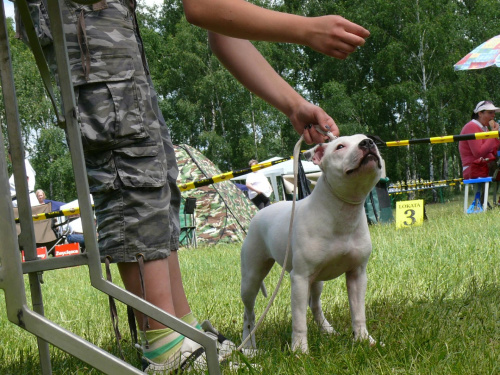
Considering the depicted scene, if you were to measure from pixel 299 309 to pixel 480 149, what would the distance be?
789 cm

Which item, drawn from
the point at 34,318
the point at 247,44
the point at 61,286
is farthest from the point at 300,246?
the point at 61,286

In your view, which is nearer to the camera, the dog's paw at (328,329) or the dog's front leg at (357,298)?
the dog's front leg at (357,298)

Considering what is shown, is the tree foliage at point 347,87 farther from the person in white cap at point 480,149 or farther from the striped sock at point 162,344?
the striped sock at point 162,344

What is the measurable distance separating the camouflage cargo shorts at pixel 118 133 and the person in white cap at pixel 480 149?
8.26 metres

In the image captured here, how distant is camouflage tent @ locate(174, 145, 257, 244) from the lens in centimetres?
1111

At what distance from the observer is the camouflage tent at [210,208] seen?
11.1m

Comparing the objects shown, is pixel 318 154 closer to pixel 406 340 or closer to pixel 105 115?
pixel 406 340

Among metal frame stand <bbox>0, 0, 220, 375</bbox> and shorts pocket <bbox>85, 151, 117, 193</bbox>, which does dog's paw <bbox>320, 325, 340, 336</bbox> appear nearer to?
metal frame stand <bbox>0, 0, 220, 375</bbox>

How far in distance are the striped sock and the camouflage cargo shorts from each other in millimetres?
267

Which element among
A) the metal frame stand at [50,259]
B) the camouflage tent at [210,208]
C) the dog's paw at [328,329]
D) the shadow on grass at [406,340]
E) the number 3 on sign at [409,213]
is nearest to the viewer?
the metal frame stand at [50,259]

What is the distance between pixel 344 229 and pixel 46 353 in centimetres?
119

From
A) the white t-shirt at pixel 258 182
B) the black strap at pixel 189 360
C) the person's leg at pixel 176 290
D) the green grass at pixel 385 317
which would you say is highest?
the person's leg at pixel 176 290

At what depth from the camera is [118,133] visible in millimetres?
1793

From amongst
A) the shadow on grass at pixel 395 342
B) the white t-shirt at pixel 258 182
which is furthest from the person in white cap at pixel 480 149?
the shadow on grass at pixel 395 342
